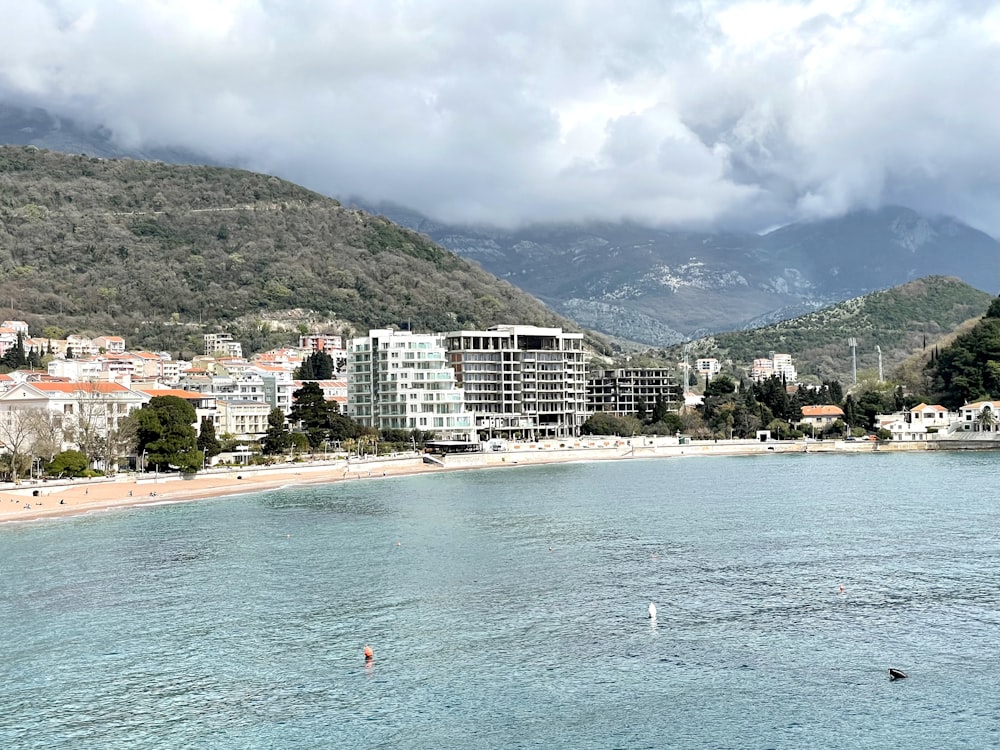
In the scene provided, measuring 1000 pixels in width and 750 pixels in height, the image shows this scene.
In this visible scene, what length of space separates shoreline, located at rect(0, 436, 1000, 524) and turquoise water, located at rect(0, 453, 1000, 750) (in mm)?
11229

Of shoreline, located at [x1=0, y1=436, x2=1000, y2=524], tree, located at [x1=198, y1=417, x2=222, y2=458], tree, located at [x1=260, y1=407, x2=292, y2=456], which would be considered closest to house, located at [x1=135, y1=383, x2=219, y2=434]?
tree, located at [x1=260, y1=407, x2=292, y2=456]

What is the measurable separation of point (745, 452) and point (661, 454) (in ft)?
37.3

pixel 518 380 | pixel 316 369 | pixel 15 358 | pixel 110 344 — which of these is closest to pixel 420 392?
pixel 518 380

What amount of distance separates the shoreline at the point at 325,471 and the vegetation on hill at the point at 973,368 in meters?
11.8

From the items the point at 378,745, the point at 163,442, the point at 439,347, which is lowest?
the point at 378,745

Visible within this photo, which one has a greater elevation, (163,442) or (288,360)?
(288,360)

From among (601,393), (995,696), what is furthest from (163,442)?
(601,393)

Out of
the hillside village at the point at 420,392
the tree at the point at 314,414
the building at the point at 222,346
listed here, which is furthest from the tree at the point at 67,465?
the building at the point at 222,346

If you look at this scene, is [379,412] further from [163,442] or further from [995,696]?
[995,696]

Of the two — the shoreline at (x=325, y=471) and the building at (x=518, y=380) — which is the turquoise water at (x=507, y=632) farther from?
the building at (x=518, y=380)

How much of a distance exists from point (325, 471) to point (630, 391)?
7572 cm

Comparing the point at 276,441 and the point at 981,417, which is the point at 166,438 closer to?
the point at 276,441

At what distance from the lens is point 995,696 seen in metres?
26.7

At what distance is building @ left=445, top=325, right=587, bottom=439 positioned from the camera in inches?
5546
